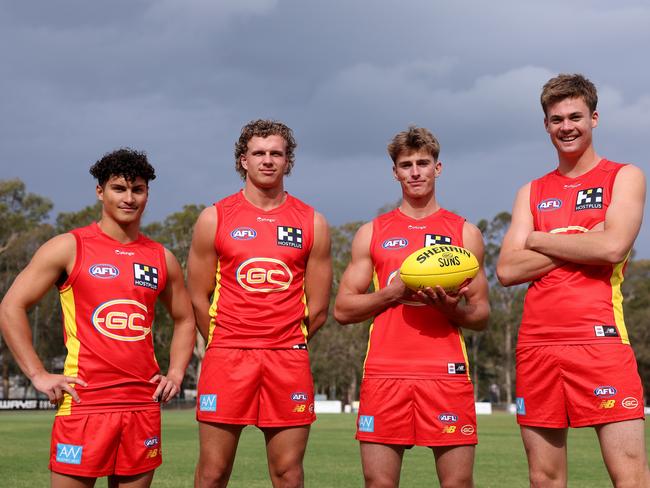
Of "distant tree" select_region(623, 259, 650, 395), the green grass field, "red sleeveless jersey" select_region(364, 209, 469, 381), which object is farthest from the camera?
"distant tree" select_region(623, 259, 650, 395)

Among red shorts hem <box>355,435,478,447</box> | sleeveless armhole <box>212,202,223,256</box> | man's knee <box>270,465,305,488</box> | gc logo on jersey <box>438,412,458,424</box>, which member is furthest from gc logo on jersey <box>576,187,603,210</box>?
man's knee <box>270,465,305,488</box>

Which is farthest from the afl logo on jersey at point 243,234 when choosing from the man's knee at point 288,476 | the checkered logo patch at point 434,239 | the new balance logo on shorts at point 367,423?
the man's knee at point 288,476

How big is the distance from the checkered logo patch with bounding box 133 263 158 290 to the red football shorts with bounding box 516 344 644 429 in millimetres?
2736

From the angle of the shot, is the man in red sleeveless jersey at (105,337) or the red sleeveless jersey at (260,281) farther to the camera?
the red sleeveless jersey at (260,281)

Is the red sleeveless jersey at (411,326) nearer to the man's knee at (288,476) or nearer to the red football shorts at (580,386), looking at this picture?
the red football shorts at (580,386)

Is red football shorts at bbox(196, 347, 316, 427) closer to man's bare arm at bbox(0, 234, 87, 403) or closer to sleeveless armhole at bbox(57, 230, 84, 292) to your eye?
man's bare arm at bbox(0, 234, 87, 403)

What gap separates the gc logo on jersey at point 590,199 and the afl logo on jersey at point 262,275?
226 centimetres

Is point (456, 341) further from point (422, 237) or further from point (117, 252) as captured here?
point (117, 252)

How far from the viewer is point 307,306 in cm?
631

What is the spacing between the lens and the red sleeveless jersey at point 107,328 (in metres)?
5.32

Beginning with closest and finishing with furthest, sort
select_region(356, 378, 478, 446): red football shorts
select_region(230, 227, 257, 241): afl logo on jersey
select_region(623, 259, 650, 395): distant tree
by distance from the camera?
select_region(356, 378, 478, 446): red football shorts < select_region(230, 227, 257, 241): afl logo on jersey < select_region(623, 259, 650, 395): distant tree

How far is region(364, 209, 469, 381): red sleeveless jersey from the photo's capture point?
19.0ft

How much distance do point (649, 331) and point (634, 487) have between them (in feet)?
221

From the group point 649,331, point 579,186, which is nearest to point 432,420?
point 579,186
